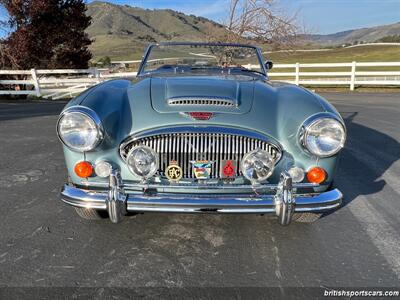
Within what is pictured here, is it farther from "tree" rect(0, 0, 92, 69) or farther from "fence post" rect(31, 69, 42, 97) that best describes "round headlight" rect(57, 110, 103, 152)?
"tree" rect(0, 0, 92, 69)

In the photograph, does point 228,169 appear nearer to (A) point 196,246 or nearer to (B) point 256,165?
(B) point 256,165

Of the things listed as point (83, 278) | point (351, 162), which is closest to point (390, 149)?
point (351, 162)

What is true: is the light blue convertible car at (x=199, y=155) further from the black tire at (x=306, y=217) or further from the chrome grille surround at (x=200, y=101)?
the black tire at (x=306, y=217)

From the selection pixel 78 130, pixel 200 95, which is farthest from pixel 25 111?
pixel 200 95

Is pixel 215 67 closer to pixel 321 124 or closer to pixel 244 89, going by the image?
pixel 244 89

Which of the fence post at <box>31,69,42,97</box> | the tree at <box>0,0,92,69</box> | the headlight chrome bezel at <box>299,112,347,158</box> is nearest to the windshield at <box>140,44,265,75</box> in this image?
the headlight chrome bezel at <box>299,112,347,158</box>

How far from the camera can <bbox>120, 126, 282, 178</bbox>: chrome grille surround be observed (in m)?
2.55

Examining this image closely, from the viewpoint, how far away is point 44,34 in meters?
14.2

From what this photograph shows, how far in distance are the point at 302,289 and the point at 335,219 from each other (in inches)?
45.1

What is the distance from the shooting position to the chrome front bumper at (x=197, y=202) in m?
2.38

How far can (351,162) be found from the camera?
4.89 meters

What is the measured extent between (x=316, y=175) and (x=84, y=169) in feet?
5.33

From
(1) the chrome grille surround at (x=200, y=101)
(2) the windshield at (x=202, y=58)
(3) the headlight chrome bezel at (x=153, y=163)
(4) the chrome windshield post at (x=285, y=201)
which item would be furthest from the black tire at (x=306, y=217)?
(2) the windshield at (x=202, y=58)

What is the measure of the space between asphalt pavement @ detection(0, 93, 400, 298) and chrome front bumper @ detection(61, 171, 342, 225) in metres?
0.34
